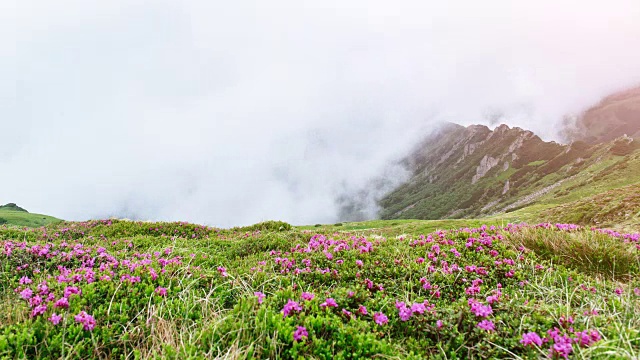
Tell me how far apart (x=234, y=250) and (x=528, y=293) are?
24.9 feet

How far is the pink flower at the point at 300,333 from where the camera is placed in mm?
4135

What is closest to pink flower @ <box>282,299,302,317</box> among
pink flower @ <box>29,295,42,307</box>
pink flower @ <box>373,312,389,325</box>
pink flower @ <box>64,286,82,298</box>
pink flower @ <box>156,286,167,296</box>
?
pink flower @ <box>373,312,389,325</box>

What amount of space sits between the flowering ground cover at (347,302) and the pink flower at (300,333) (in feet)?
0.06

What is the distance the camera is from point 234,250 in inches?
405

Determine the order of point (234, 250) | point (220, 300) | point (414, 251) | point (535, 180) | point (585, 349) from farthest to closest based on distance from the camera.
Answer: point (535, 180) < point (234, 250) < point (414, 251) < point (220, 300) < point (585, 349)

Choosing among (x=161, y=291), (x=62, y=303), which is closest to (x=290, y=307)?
(x=161, y=291)

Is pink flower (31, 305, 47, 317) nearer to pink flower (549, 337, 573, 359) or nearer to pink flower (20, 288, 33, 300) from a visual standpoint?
pink flower (20, 288, 33, 300)

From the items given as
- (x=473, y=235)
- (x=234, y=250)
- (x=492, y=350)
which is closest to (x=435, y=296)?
(x=492, y=350)

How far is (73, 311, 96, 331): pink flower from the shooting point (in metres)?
4.41

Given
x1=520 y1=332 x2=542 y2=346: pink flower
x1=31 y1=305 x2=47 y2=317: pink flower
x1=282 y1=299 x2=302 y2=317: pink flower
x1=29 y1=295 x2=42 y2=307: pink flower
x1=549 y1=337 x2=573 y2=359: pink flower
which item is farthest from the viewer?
x1=29 y1=295 x2=42 y2=307: pink flower

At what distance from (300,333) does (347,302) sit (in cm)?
137

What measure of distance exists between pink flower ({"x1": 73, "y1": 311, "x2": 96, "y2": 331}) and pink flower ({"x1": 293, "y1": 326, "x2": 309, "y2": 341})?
2.65m

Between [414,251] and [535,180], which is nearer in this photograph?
[414,251]

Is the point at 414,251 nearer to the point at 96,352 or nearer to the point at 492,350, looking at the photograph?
the point at 492,350
